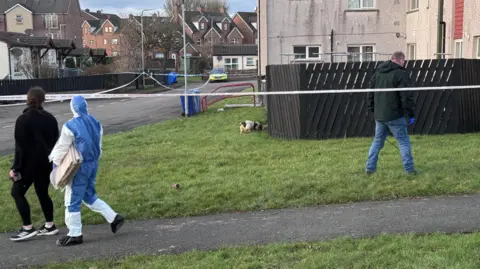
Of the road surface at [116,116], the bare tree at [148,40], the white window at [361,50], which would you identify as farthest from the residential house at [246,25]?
the white window at [361,50]

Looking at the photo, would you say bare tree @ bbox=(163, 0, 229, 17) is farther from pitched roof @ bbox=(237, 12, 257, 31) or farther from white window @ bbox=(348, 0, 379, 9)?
white window @ bbox=(348, 0, 379, 9)

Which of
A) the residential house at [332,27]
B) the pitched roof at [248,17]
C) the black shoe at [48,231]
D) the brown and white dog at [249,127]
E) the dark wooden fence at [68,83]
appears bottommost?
the black shoe at [48,231]

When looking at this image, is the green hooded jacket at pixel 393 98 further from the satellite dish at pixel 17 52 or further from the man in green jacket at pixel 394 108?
the satellite dish at pixel 17 52

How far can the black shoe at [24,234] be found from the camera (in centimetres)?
587

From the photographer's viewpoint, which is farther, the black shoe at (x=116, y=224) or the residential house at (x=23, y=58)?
the residential house at (x=23, y=58)

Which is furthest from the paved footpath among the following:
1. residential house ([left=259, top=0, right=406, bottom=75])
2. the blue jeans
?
residential house ([left=259, top=0, right=406, bottom=75])

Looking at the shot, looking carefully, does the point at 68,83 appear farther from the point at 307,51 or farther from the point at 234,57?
the point at 234,57

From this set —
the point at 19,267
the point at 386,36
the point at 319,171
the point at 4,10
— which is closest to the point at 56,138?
the point at 19,267

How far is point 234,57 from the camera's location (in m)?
77.9

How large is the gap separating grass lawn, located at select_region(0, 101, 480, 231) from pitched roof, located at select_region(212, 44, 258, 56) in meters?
66.2

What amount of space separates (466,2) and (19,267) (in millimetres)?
14121

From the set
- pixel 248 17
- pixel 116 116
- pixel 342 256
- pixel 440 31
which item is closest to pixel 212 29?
pixel 248 17

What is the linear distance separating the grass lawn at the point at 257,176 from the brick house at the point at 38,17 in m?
75.4

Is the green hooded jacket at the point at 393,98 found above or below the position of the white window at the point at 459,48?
below
